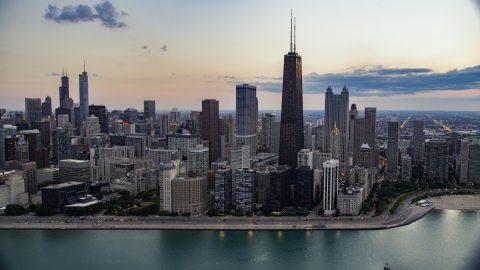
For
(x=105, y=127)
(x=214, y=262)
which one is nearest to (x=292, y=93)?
(x=214, y=262)

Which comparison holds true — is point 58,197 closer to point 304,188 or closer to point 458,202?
point 304,188

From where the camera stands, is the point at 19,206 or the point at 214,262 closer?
the point at 214,262

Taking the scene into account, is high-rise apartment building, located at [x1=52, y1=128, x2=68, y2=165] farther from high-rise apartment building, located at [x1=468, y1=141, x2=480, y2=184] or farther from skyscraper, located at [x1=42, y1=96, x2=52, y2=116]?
high-rise apartment building, located at [x1=468, y1=141, x2=480, y2=184]

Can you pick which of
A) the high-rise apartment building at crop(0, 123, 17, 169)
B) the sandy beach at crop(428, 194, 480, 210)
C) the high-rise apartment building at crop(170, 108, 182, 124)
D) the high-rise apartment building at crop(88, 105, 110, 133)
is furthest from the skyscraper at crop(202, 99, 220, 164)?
the high-rise apartment building at crop(170, 108, 182, 124)

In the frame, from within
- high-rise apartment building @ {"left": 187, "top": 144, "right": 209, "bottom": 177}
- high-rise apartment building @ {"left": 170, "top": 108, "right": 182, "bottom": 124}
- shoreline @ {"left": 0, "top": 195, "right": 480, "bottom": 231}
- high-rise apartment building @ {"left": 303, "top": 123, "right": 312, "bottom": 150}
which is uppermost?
high-rise apartment building @ {"left": 170, "top": 108, "right": 182, "bottom": 124}

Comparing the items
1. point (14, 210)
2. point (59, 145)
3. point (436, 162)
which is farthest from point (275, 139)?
point (14, 210)

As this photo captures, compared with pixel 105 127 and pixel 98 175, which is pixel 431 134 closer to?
pixel 98 175
